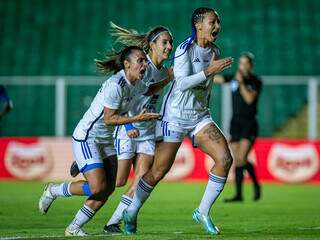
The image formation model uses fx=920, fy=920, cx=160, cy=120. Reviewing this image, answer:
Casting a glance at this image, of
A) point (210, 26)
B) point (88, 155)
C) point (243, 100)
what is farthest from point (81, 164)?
point (243, 100)

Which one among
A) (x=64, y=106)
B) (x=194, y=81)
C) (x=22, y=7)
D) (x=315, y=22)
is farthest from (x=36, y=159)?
(x=194, y=81)

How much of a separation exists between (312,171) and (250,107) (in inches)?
177

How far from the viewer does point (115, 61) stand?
9242 mm

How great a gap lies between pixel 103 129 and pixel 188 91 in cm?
107

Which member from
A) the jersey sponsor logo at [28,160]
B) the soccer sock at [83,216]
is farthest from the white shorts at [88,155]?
the jersey sponsor logo at [28,160]

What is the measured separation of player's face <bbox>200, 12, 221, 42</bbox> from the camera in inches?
372

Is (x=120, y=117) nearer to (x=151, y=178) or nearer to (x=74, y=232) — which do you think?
(x=151, y=178)

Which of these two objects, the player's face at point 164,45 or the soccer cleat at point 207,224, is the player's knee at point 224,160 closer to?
the soccer cleat at point 207,224

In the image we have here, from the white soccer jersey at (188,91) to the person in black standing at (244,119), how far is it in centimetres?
549

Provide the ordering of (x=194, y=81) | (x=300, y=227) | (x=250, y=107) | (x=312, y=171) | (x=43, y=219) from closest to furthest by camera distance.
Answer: (x=194, y=81), (x=300, y=227), (x=43, y=219), (x=250, y=107), (x=312, y=171)

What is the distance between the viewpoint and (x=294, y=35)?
2548 cm

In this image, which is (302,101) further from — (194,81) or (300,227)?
(194,81)

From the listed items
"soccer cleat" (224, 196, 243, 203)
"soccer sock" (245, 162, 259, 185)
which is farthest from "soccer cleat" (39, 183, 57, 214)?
"soccer sock" (245, 162, 259, 185)

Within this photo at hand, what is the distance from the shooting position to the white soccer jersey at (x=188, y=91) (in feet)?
30.8
